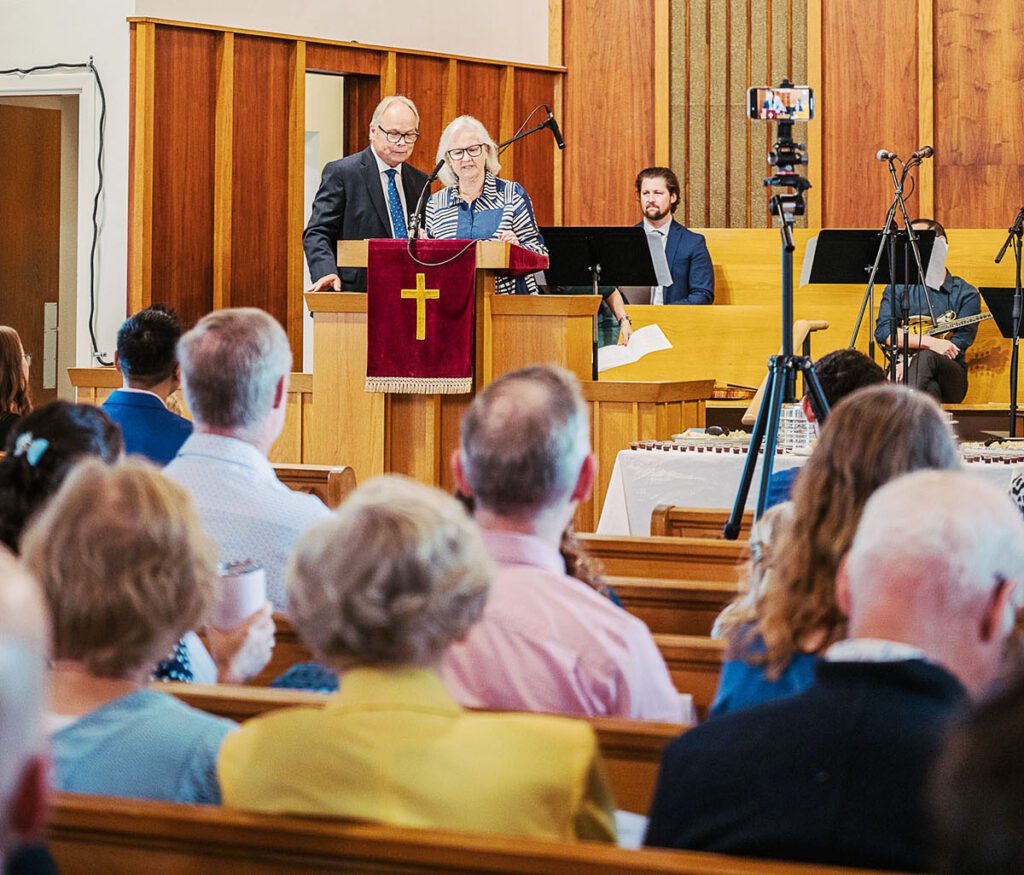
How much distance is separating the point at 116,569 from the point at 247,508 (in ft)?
3.99

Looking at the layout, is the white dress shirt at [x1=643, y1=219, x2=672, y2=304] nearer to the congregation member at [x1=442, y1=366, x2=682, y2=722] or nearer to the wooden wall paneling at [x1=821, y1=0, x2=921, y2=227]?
the wooden wall paneling at [x1=821, y1=0, x2=921, y2=227]

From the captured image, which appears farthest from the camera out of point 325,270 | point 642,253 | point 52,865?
point 642,253

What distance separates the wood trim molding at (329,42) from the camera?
8094 millimetres

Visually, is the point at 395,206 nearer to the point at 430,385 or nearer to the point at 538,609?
the point at 430,385

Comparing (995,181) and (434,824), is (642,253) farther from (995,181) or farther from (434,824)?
(434,824)

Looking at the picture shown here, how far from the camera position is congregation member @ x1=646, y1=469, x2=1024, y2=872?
143 cm

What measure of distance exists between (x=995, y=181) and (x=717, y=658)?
8.27 m

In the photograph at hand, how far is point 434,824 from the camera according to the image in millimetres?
1472

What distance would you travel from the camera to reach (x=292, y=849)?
1414 millimetres

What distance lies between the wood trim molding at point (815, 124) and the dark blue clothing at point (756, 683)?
836cm

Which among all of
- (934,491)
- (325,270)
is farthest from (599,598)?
(325,270)

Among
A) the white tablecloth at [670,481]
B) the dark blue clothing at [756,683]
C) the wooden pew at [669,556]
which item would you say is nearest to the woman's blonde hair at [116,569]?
the dark blue clothing at [756,683]

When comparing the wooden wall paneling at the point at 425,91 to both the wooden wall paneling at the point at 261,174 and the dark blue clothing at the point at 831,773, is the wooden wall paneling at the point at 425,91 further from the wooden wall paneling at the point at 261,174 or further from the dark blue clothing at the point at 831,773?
the dark blue clothing at the point at 831,773

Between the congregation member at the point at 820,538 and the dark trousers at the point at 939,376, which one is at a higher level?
the dark trousers at the point at 939,376
